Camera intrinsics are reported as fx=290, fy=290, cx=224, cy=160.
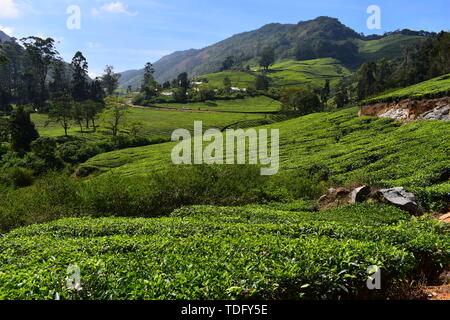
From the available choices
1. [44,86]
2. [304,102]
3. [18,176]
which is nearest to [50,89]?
[44,86]

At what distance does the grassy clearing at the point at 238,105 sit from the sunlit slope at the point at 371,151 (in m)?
66.6

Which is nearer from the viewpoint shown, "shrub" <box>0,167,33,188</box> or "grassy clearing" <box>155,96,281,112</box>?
"shrub" <box>0,167,33,188</box>

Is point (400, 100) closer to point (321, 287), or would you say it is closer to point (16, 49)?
point (321, 287)

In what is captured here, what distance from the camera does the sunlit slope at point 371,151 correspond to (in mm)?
21203

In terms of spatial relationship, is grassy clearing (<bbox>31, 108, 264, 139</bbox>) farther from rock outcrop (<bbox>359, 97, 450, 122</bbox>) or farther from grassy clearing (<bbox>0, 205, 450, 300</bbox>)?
grassy clearing (<bbox>0, 205, 450, 300</bbox>)

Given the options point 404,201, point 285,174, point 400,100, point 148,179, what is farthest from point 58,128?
point 404,201

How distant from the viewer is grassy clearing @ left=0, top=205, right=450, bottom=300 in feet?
21.2

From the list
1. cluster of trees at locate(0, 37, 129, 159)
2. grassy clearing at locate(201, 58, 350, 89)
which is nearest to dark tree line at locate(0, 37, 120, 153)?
cluster of trees at locate(0, 37, 129, 159)

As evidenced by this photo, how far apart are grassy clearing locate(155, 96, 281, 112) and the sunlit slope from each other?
2624 inches

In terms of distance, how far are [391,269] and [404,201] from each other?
29.4 ft

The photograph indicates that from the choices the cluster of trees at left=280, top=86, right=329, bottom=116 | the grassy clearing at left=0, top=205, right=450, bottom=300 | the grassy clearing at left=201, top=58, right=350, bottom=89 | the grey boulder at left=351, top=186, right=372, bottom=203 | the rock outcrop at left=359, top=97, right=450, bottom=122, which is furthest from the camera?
the grassy clearing at left=201, top=58, right=350, bottom=89

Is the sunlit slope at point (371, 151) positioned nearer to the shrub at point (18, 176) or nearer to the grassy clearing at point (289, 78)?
the shrub at point (18, 176)

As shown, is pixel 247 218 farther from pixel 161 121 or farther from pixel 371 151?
pixel 161 121

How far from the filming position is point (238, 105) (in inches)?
4993
